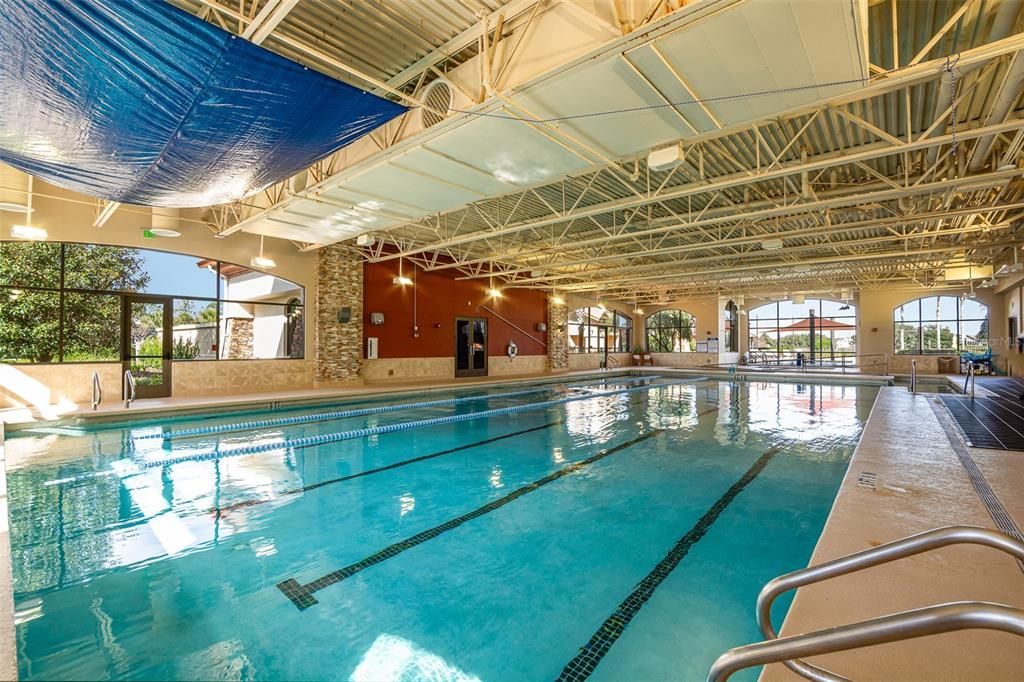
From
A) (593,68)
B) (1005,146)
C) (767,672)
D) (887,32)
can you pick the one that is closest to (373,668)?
(767,672)

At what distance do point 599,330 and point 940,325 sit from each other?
12.7m

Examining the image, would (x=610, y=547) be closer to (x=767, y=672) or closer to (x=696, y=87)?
(x=767, y=672)

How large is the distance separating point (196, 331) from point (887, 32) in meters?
11.3

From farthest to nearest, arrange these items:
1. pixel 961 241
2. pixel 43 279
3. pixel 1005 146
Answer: pixel 961 241
pixel 43 279
pixel 1005 146

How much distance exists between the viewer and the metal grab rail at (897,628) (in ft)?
2.66

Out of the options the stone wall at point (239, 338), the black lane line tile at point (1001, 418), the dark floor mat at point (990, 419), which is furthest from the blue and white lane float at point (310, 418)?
the black lane line tile at point (1001, 418)

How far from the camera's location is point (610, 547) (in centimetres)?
285

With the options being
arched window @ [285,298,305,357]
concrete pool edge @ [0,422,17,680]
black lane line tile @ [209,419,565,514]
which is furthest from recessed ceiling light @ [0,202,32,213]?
black lane line tile @ [209,419,565,514]

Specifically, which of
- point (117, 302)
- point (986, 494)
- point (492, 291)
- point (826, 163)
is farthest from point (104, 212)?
point (986, 494)

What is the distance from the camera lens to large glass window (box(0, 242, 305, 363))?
7188mm

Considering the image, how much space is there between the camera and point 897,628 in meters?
0.90

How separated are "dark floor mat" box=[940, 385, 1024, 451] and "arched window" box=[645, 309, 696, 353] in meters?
13.3

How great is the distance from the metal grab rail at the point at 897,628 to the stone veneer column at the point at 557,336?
1608 cm

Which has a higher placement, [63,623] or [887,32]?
[887,32]
